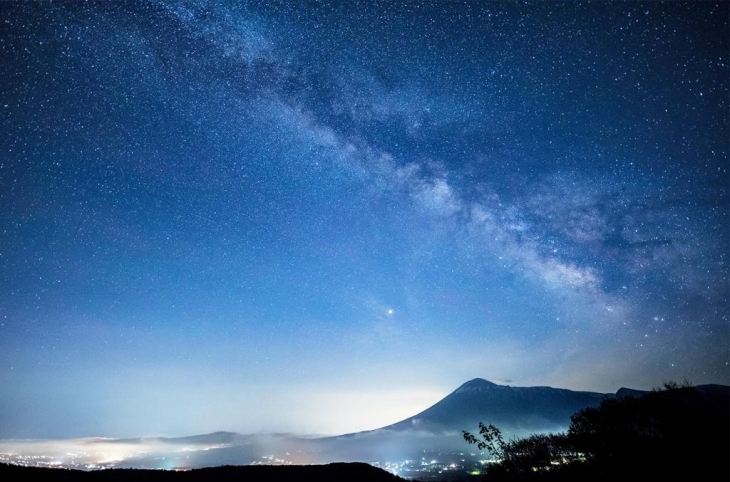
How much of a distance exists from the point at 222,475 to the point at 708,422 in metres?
35.9

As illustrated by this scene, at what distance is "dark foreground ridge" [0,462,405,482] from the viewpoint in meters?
20.5

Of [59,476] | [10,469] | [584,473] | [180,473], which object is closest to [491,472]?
[584,473]

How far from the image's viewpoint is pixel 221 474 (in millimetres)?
27203

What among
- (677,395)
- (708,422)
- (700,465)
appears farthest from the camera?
(677,395)

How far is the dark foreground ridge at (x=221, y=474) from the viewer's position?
20547 millimetres

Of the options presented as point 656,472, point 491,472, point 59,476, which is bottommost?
point 491,472

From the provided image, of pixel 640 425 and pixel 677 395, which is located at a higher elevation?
pixel 677 395

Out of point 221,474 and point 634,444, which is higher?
point 634,444

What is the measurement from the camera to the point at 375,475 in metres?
30.1

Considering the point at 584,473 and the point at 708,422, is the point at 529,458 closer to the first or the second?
the point at 584,473

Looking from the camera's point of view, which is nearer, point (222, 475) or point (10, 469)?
point (10, 469)

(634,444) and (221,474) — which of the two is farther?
(221,474)

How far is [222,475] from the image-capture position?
88.8 feet

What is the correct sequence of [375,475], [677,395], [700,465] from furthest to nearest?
[375,475] → [677,395] → [700,465]
